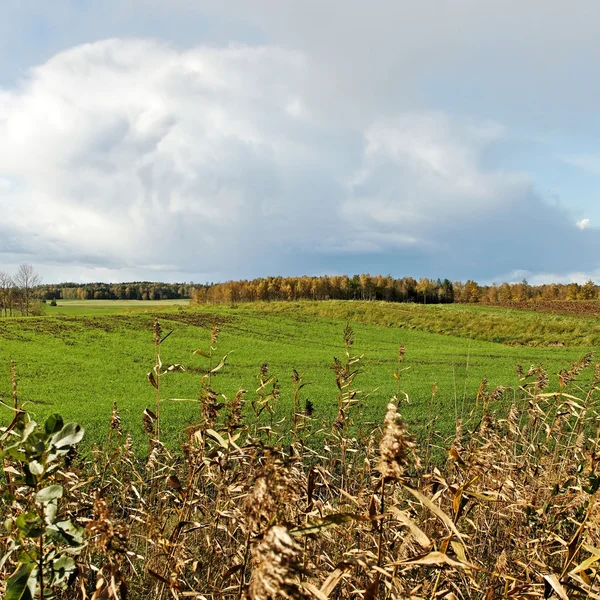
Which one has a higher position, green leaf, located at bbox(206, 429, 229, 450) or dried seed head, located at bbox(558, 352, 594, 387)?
green leaf, located at bbox(206, 429, 229, 450)

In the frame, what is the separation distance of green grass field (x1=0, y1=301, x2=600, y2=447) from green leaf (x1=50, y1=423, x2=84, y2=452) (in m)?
1.61

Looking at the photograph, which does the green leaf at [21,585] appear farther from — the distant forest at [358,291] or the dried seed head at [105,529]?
the distant forest at [358,291]

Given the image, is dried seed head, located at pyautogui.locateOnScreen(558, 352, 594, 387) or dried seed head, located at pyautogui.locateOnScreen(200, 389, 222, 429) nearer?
dried seed head, located at pyautogui.locateOnScreen(200, 389, 222, 429)

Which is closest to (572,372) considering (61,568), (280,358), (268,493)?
(268,493)

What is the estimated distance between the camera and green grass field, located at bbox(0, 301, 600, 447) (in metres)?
12.8

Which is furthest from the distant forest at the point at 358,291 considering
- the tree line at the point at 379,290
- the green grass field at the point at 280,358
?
the green grass field at the point at 280,358

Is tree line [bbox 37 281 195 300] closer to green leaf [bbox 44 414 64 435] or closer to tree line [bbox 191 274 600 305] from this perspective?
tree line [bbox 191 274 600 305]

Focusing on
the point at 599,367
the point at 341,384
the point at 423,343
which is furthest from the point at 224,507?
the point at 423,343

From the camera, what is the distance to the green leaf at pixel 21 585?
0.96 metres

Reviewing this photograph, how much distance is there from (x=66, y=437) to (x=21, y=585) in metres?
0.30

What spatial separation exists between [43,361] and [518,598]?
23.9 m

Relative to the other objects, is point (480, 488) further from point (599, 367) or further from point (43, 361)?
point (43, 361)

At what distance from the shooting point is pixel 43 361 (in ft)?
71.2

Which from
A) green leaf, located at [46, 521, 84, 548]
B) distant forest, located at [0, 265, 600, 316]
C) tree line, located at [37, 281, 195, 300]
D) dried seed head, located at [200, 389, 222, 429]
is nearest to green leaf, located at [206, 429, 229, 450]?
dried seed head, located at [200, 389, 222, 429]
